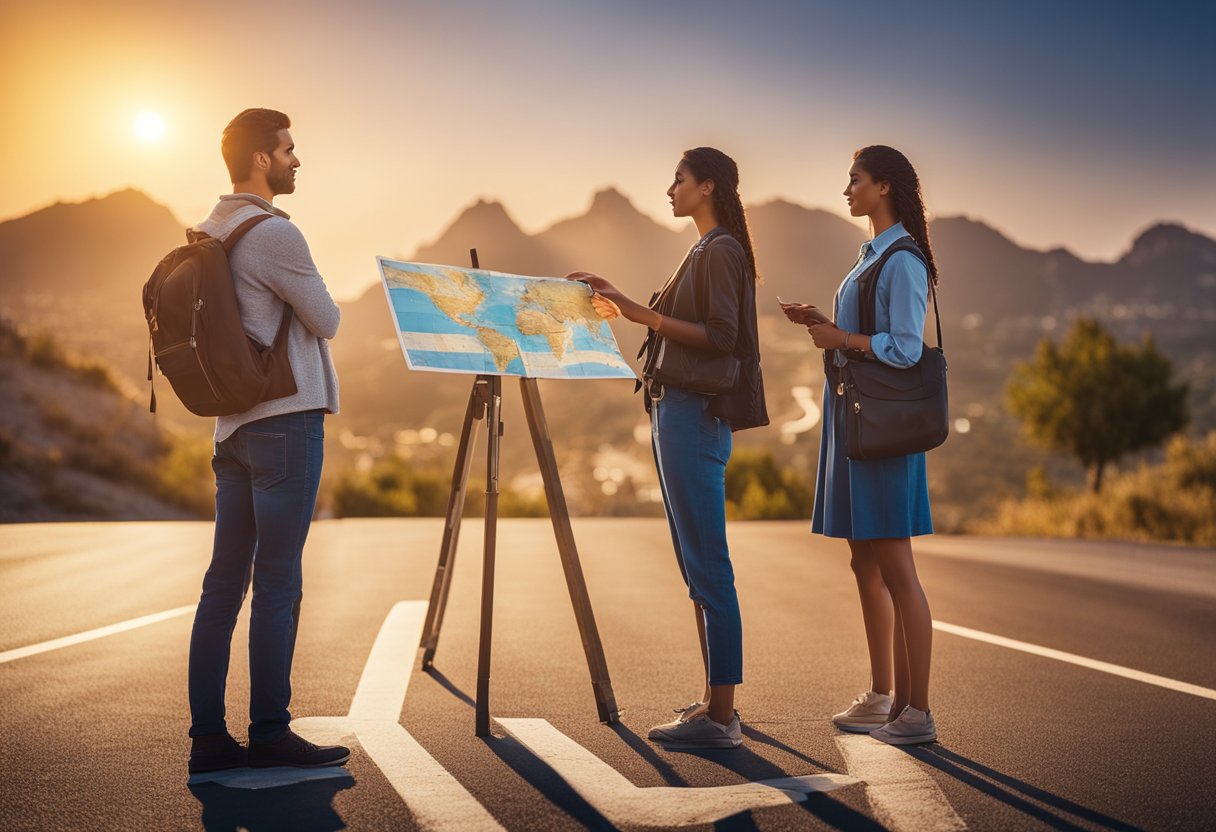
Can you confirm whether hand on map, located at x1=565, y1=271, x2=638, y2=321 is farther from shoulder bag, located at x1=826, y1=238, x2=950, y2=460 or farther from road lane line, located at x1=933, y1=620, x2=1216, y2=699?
road lane line, located at x1=933, y1=620, x2=1216, y2=699

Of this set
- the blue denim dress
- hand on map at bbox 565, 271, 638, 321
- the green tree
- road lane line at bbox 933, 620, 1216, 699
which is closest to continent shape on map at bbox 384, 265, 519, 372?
hand on map at bbox 565, 271, 638, 321

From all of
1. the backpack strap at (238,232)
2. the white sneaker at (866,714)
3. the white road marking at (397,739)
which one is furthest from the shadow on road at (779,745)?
the backpack strap at (238,232)

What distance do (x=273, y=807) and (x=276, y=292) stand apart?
6.27 ft

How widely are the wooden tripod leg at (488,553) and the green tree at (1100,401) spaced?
36.9 m

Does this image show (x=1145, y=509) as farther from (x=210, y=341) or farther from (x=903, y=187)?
(x=210, y=341)

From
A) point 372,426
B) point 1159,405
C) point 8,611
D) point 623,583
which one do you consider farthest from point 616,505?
point 372,426

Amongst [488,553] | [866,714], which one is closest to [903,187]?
[866,714]

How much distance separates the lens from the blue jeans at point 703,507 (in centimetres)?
484

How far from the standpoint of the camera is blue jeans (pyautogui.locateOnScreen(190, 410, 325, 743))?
14.1ft

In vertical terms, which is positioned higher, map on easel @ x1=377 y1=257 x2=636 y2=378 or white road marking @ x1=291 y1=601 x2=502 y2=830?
map on easel @ x1=377 y1=257 x2=636 y2=378

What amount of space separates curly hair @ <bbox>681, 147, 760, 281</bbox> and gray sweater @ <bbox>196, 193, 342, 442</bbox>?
1.75 metres

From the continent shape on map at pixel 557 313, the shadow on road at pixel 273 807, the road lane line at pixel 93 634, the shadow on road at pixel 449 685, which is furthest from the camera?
the road lane line at pixel 93 634

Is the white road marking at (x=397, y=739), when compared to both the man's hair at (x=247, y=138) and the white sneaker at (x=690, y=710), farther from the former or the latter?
the man's hair at (x=247, y=138)

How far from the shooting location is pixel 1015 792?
4023mm
